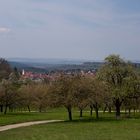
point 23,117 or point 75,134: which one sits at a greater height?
point 75,134

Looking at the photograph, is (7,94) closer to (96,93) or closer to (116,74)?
(116,74)

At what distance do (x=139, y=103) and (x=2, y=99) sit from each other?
31.2m

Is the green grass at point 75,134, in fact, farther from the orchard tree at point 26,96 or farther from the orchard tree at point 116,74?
the orchard tree at point 26,96

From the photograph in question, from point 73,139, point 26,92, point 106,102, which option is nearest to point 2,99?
point 26,92

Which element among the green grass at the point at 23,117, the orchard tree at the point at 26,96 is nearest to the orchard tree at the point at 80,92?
the green grass at the point at 23,117

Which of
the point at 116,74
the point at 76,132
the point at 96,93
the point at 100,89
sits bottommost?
the point at 76,132

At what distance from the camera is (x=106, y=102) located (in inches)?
2430

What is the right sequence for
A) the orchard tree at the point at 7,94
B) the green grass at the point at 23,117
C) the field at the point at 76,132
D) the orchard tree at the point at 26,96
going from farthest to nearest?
the orchard tree at the point at 26,96, the orchard tree at the point at 7,94, the green grass at the point at 23,117, the field at the point at 76,132

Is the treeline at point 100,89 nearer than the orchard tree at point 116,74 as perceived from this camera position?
Yes

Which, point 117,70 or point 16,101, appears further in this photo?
point 16,101

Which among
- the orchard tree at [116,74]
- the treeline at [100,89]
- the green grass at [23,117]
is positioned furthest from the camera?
the orchard tree at [116,74]

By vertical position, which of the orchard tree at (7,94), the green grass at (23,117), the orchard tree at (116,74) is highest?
the orchard tree at (116,74)

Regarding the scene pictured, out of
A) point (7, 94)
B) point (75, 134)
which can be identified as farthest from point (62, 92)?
point (7, 94)

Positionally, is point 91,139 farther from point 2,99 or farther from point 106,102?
point 2,99
